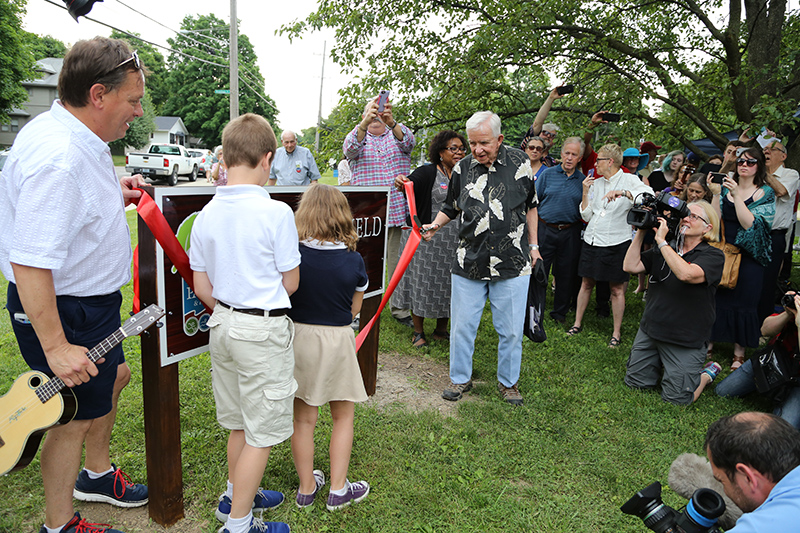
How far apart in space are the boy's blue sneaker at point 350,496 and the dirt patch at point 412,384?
1076mm

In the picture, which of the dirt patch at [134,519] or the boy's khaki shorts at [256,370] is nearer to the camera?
the boy's khaki shorts at [256,370]

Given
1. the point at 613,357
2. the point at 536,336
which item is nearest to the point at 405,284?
the point at 536,336

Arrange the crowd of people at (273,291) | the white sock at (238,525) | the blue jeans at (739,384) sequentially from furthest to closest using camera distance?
the blue jeans at (739,384), the white sock at (238,525), the crowd of people at (273,291)

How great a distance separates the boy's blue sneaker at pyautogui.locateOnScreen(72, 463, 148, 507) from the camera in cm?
260

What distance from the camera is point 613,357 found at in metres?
5.07

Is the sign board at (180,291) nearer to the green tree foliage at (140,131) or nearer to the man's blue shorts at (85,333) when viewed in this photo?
the man's blue shorts at (85,333)

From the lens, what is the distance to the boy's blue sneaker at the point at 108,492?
102 inches

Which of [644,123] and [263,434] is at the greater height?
[644,123]

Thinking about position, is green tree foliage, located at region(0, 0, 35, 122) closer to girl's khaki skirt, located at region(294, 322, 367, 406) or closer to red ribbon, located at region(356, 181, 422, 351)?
red ribbon, located at region(356, 181, 422, 351)

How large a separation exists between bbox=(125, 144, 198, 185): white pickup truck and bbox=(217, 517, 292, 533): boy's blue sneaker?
26.4m

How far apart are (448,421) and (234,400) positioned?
1778 mm

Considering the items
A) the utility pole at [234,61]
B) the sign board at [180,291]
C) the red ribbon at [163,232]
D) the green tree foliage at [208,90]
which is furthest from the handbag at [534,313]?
the green tree foliage at [208,90]

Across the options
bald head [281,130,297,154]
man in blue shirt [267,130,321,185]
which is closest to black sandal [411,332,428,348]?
man in blue shirt [267,130,321,185]

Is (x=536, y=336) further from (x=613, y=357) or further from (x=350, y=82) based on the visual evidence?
(x=350, y=82)
